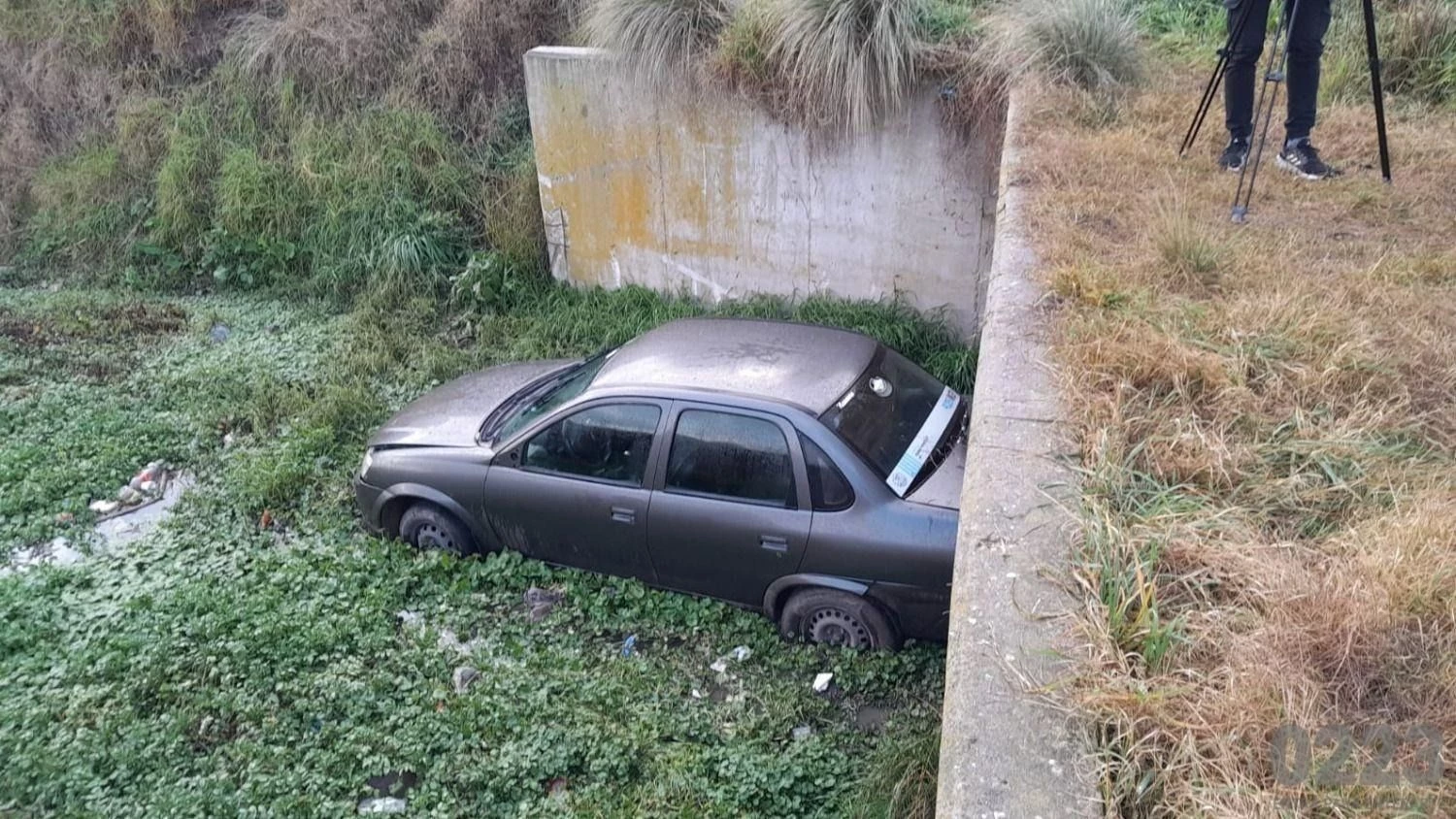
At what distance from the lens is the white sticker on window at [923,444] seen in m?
4.82

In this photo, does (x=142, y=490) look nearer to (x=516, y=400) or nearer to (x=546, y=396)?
(x=516, y=400)

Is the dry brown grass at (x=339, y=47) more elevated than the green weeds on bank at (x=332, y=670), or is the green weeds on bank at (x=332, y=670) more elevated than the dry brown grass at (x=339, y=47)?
the dry brown grass at (x=339, y=47)

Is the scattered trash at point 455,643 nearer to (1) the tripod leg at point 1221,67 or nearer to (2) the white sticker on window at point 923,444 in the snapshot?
(2) the white sticker on window at point 923,444

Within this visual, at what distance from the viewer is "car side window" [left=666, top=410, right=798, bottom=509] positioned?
4.94 meters

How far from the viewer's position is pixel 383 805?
162 inches

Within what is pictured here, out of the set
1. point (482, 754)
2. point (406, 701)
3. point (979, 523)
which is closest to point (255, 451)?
point (406, 701)

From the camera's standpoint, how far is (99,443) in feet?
22.6

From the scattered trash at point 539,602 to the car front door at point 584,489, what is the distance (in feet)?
0.66

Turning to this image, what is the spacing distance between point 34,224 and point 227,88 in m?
2.70

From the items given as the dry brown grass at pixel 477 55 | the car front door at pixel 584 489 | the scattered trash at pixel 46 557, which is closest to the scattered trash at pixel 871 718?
the car front door at pixel 584 489

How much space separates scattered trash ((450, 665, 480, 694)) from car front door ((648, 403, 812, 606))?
3.61 feet

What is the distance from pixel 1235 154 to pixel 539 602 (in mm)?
4731

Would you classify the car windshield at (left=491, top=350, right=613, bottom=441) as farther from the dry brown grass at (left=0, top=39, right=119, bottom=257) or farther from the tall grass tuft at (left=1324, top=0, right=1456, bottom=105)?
the dry brown grass at (left=0, top=39, right=119, bottom=257)

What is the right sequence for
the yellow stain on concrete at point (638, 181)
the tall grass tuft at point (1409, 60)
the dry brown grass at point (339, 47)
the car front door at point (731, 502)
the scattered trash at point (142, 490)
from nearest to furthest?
the car front door at point (731, 502) < the scattered trash at point (142, 490) < the tall grass tuft at point (1409, 60) < the yellow stain on concrete at point (638, 181) < the dry brown grass at point (339, 47)
